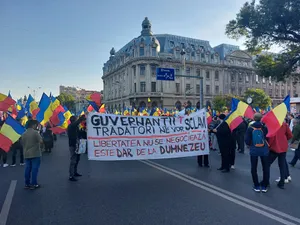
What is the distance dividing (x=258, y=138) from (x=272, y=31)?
19500mm

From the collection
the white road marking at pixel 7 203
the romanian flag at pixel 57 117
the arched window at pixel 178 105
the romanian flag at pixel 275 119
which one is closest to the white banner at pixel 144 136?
the white road marking at pixel 7 203

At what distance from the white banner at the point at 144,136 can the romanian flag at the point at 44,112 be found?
646cm

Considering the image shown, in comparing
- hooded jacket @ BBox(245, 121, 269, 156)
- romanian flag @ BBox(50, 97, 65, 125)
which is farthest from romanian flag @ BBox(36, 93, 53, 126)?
hooded jacket @ BBox(245, 121, 269, 156)

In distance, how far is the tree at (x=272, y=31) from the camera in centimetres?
2041

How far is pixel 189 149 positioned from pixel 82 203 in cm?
366

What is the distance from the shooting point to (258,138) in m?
6.16

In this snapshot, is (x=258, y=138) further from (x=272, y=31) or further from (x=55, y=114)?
(x=272, y=31)

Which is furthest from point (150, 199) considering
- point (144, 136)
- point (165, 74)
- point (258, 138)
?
point (165, 74)

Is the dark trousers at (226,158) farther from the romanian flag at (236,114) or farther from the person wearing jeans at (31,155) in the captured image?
the person wearing jeans at (31,155)

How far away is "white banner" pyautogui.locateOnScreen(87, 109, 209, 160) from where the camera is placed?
7090 mm

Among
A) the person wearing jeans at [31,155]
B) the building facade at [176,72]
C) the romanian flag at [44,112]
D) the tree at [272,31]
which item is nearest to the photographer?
the person wearing jeans at [31,155]

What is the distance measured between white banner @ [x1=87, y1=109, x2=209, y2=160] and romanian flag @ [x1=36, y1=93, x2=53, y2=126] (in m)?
6.46

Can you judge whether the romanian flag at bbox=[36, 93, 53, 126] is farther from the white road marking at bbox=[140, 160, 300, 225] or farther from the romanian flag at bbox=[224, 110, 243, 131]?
the romanian flag at bbox=[224, 110, 243, 131]

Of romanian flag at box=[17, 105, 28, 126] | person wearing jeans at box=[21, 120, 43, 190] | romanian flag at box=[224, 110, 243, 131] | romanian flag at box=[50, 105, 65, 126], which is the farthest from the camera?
romanian flag at box=[50, 105, 65, 126]
